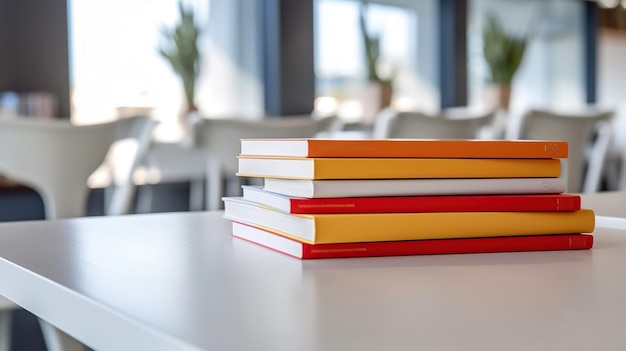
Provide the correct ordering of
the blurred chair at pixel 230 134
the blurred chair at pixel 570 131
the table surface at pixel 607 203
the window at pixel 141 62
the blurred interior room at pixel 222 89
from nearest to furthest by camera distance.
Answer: the table surface at pixel 607 203 < the blurred interior room at pixel 222 89 < the blurred chair at pixel 230 134 < the blurred chair at pixel 570 131 < the window at pixel 141 62

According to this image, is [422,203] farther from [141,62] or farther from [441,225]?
[141,62]

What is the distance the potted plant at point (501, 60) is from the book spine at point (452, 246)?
425 centimetres

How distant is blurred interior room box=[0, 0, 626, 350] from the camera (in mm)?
2223

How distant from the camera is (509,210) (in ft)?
2.02

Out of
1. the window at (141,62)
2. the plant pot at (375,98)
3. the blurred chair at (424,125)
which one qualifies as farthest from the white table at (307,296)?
the plant pot at (375,98)

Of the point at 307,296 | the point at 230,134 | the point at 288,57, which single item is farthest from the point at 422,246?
the point at 288,57

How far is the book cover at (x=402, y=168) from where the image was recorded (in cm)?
58

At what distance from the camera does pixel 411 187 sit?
60cm

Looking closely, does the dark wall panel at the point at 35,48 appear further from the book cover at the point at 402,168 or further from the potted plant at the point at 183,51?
the book cover at the point at 402,168

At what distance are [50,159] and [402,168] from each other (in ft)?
4.79

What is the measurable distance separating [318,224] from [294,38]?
12.2 feet

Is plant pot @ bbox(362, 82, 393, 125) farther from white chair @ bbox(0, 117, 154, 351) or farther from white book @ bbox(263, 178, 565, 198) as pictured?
white book @ bbox(263, 178, 565, 198)

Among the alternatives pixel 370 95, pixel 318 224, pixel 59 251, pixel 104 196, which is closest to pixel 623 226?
pixel 318 224

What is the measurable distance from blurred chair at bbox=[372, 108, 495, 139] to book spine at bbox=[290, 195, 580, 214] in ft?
6.48
